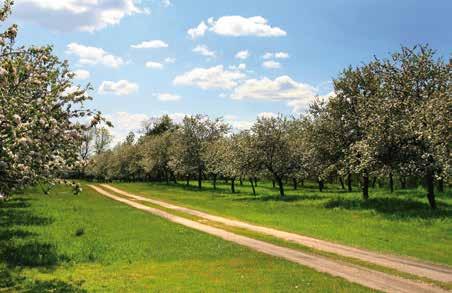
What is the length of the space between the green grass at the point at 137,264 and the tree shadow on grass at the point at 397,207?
1657 centimetres

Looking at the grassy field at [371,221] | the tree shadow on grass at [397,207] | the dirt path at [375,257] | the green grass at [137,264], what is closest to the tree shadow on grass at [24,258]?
the green grass at [137,264]

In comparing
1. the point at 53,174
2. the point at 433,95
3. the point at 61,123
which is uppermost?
the point at 433,95

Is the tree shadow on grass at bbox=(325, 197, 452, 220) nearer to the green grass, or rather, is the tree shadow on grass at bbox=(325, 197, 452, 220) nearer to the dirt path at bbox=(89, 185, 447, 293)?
the dirt path at bbox=(89, 185, 447, 293)

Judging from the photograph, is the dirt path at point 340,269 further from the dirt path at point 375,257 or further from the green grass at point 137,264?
the dirt path at point 375,257

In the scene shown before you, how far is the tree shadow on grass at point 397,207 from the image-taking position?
109 feet

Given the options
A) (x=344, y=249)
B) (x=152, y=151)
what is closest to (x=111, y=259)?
→ (x=344, y=249)

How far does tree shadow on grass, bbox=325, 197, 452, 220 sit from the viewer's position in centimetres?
3322

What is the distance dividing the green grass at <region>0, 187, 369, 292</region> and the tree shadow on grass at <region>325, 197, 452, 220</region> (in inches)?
652

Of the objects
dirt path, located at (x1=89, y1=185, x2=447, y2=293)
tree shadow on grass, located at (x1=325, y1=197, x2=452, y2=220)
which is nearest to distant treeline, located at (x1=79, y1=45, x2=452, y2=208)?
tree shadow on grass, located at (x1=325, y1=197, x2=452, y2=220)

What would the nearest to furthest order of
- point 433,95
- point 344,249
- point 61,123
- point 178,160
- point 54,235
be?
point 61,123 < point 344,249 < point 54,235 < point 433,95 < point 178,160

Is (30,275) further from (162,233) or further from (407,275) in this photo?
(407,275)

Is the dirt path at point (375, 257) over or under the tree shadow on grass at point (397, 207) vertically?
under

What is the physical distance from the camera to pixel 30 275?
16641 millimetres

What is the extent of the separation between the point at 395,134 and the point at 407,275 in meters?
21.1
